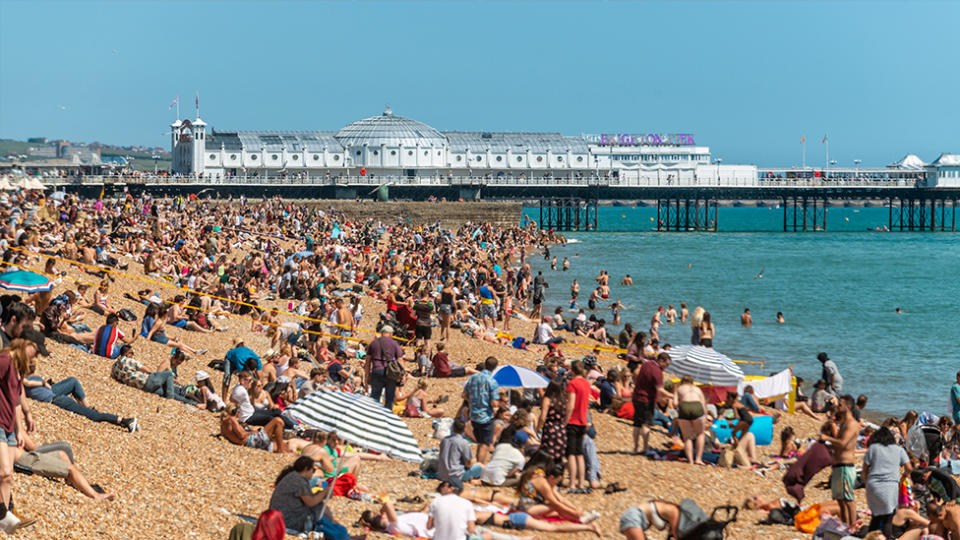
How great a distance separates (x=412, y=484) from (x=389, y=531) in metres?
1.62

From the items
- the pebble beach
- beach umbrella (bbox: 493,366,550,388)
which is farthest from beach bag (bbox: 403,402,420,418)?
beach umbrella (bbox: 493,366,550,388)

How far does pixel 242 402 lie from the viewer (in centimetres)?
1170

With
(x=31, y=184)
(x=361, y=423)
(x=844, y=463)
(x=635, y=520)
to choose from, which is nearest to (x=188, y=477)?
(x=361, y=423)

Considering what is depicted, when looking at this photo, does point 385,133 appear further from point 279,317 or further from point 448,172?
point 279,317

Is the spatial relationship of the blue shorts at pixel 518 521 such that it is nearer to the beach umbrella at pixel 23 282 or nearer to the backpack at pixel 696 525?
the backpack at pixel 696 525

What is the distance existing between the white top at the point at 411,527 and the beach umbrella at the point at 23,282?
751 centimetres

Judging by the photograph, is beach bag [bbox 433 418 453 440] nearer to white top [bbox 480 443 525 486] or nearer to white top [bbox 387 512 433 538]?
white top [bbox 480 443 525 486]

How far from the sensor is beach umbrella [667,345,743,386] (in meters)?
14.3

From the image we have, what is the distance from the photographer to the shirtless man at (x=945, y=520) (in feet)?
29.9

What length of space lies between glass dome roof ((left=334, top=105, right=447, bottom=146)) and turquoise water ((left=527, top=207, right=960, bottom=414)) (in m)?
17.9

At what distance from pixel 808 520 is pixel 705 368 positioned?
4.23 m

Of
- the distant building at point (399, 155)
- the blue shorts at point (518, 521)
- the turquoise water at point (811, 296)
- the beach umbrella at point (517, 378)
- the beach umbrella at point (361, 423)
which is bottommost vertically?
the turquoise water at point (811, 296)

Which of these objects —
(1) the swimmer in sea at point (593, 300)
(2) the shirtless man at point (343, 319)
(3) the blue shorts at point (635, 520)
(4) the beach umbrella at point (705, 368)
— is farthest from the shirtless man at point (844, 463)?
(1) the swimmer in sea at point (593, 300)

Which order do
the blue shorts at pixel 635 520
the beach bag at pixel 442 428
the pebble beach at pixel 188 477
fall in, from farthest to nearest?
1. the beach bag at pixel 442 428
2. the pebble beach at pixel 188 477
3. the blue shorts at pixel 635 520
